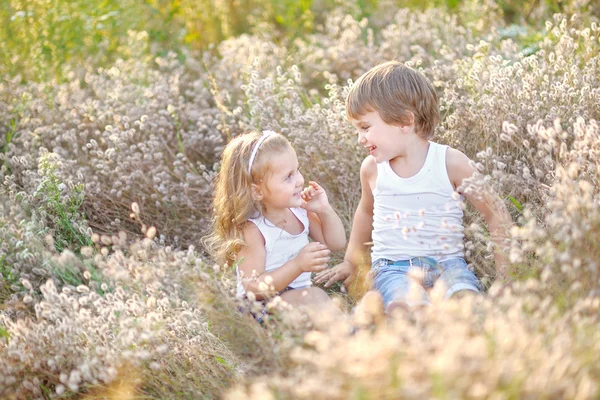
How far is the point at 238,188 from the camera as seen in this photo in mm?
3299

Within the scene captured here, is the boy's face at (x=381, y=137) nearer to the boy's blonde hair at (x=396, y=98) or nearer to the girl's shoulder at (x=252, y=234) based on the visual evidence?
the boy's blonde hair at (x=396, y=98)

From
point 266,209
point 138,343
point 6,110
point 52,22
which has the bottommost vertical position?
point 138,343

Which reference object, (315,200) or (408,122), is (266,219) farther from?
(408,122)

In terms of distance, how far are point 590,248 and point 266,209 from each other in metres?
1.59

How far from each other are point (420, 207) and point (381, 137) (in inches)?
15.2

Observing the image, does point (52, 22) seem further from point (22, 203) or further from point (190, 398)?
point (190, 398)

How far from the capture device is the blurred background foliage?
543 centimetres

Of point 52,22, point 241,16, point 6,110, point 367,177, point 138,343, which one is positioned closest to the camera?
point 138,343

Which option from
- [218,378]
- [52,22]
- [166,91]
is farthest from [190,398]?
[52,22]

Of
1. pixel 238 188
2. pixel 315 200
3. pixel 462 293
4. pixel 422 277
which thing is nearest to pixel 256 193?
pixel 238 188

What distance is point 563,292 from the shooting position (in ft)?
7.21

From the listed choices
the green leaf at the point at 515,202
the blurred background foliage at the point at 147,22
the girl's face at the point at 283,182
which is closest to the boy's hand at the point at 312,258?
the girl's face at the point at 283,182

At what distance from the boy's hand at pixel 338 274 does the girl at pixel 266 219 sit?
0.11 metres

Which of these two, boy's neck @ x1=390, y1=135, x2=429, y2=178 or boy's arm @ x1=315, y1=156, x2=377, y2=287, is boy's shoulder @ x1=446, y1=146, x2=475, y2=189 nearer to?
boy's neck @ x1=390, y1=135, x2=429, y2=178
